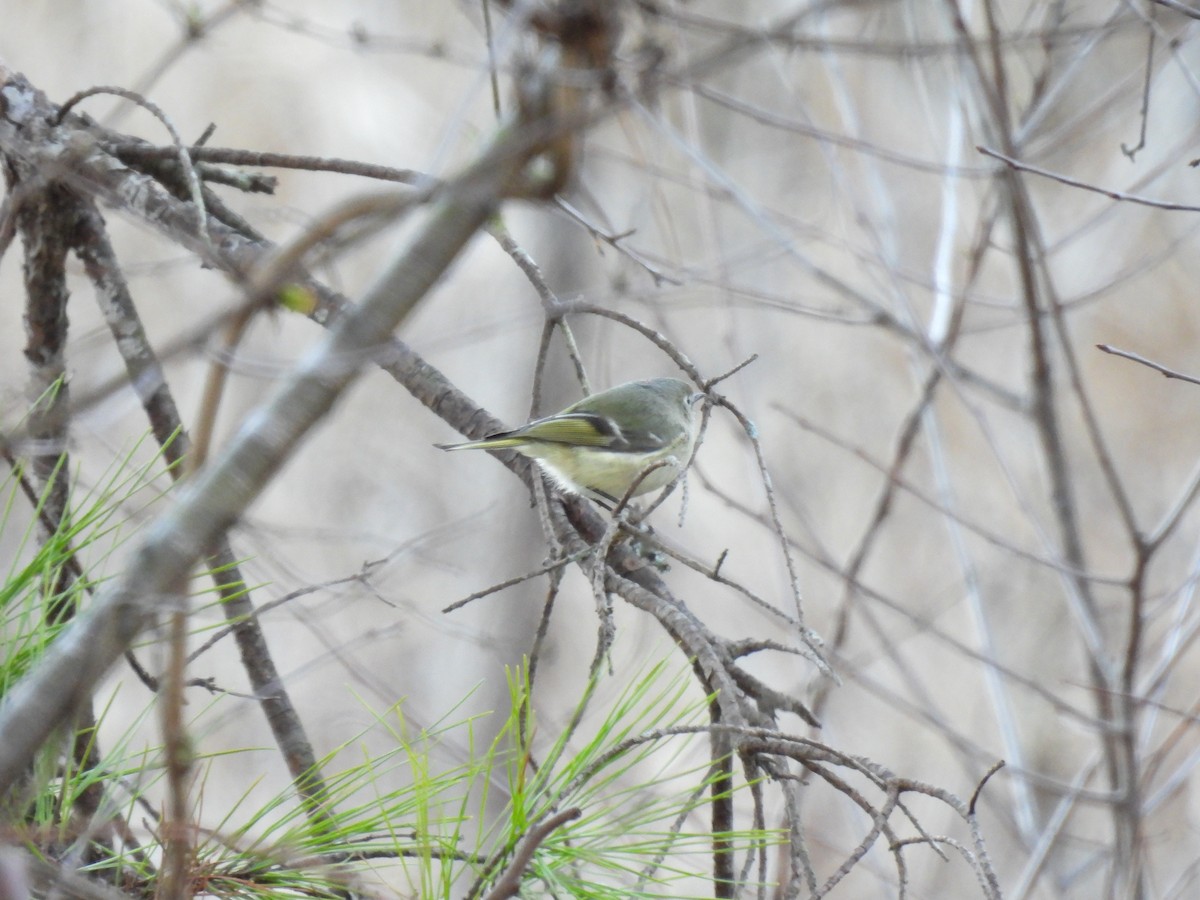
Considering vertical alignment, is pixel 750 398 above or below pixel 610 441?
above

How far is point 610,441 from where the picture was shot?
2576mm

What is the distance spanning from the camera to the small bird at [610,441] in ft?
8.03

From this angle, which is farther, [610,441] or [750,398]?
[750,398]

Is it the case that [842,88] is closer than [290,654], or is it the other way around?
[842,88]

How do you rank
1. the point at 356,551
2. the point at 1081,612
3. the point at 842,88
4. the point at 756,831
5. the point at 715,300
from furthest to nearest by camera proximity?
the point at 356,551, the point at 715,300, the point at 842,88, the point at 1081,612, the point at 756,831

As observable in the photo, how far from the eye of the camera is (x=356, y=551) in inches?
250

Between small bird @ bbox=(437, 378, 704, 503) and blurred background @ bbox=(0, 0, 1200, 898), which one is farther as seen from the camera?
blurred background @ bbox=(0, 0, 1200, 898)

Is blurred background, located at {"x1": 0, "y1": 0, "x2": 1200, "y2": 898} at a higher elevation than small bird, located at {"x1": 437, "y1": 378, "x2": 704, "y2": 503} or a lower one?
higher

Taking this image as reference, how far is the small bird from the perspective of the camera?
8.03ft

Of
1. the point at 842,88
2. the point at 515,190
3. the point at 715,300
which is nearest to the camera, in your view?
the point at 515,190

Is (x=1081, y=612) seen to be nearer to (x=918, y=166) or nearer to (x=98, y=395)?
(x=918, y=166)

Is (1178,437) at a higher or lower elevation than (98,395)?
higher

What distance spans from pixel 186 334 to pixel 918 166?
156 cm

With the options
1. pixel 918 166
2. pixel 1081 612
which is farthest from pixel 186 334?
pixel 1081 612
